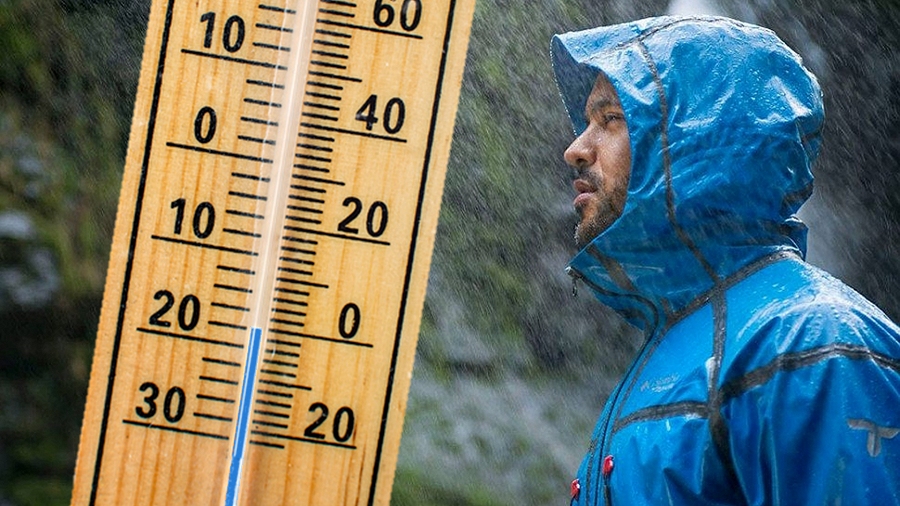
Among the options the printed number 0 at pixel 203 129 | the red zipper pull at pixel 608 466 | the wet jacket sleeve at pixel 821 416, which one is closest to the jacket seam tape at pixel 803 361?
the wet jacket sleeve at pixel 821 416

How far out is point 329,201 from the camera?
1.32 metres

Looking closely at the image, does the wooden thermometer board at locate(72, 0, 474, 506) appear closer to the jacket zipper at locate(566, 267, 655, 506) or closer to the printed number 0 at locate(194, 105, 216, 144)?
the printed number 0 at locate(194, 105, 216, 144)

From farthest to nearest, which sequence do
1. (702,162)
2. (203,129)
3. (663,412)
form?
(702,162)
(663,412)
(203,129)

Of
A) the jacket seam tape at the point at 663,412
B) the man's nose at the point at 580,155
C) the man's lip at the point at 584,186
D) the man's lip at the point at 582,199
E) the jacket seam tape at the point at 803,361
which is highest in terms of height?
the man's nose at the point at 580,155

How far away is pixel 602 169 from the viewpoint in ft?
6.98

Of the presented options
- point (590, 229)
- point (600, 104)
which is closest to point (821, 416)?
point (590, 229)

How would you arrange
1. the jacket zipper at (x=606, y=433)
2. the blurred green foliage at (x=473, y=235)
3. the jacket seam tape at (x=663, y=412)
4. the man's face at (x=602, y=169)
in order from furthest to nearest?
the blurred green foliage at (x=473, y=235)
the man's face at (x=602, y=169)
the jacket zipper at (x=606, y=433)
the jacket seam tape at (x=663, y=412)

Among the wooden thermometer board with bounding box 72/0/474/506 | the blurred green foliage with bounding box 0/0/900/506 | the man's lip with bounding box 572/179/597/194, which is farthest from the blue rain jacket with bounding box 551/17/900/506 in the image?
the blurred green foliage with bounding box 0/0/900/506

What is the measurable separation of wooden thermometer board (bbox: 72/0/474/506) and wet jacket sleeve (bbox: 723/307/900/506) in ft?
1.88

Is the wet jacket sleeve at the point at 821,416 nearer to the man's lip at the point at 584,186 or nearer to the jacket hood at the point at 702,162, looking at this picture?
the jacket hood at the point at 702,162

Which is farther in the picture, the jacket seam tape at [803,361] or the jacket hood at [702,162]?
the jacket hood at [702,162]

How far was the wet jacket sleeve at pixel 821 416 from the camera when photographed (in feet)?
4.86

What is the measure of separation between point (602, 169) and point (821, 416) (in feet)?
2.47

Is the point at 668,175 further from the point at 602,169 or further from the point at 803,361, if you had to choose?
the point at 803,361
